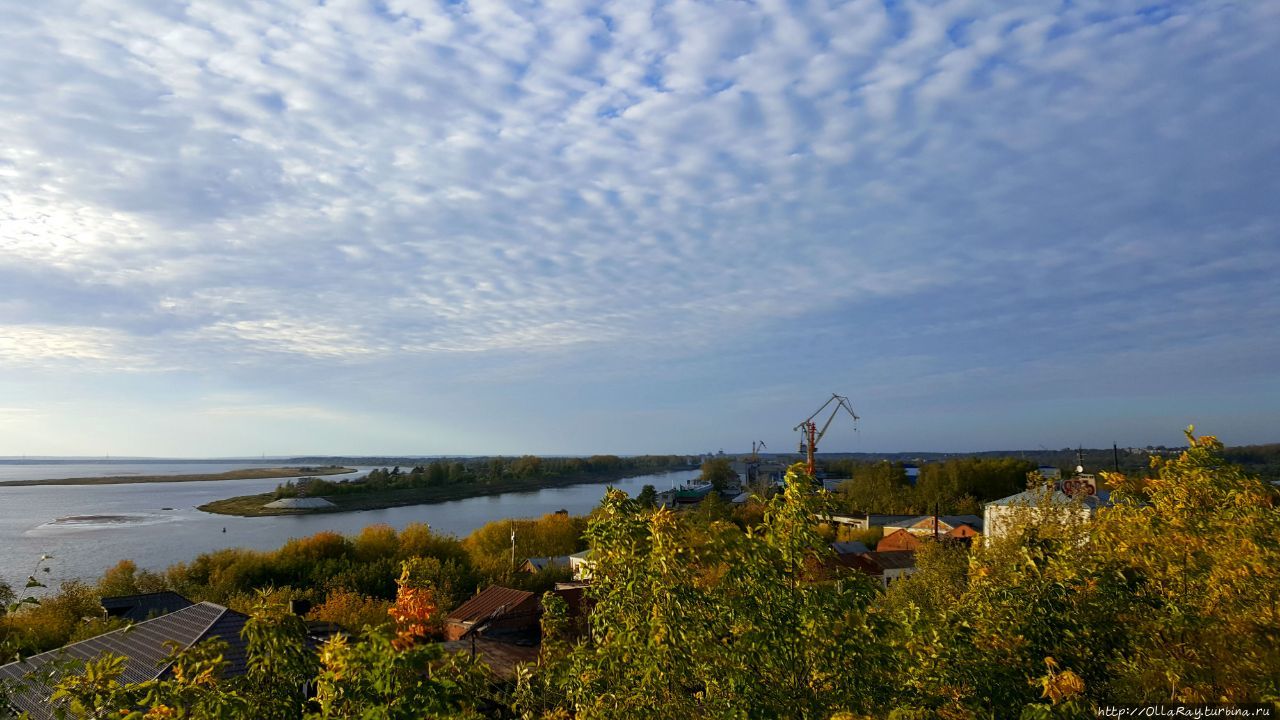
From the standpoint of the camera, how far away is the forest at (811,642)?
12.9 ft

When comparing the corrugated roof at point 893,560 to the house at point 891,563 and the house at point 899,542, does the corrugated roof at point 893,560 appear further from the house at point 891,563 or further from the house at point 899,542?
the house at point 899,542

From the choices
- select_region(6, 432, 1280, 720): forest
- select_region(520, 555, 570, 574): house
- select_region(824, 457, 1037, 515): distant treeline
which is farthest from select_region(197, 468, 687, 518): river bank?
select_region(6, 432, 1280, 720): forest

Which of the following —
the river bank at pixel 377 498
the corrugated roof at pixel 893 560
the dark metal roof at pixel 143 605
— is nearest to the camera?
the dark metal roof at pixel 143 605

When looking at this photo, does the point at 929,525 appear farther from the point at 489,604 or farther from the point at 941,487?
the point at 489,604

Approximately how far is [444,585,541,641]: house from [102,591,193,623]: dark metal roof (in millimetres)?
6573

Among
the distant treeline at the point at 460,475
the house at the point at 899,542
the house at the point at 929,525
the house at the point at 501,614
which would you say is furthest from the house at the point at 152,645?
the distant treeline at the point at 460,475

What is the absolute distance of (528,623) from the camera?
20297 mm

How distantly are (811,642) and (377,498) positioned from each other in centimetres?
8192

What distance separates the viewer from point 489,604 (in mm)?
20219

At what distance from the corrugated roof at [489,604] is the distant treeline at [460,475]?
66.4 meters

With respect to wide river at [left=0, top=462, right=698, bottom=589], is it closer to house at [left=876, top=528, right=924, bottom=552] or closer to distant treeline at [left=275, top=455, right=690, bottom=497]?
distant treeline at [left=275, top=455, right=690, bottom=497]

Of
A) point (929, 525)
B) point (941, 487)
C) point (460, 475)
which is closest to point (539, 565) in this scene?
point (929, 525)

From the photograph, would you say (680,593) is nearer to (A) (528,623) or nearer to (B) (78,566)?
(A) (528,623)

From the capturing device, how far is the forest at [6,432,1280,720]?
393 centimetres
